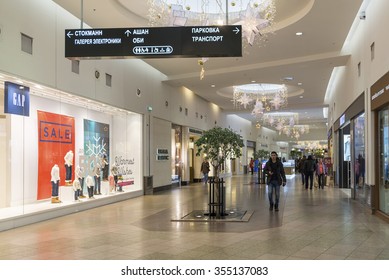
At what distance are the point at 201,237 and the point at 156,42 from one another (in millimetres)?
3512

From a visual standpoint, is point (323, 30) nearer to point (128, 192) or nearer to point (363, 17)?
point (363, 17)

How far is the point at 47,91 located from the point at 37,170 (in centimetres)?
201

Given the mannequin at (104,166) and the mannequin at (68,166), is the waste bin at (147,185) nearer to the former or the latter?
the mannequin at (104,166)

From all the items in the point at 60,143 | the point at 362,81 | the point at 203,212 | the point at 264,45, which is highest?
the point at 264,45

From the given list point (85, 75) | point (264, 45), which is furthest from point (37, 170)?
point (264, 45)

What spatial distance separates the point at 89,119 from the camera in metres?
11.5

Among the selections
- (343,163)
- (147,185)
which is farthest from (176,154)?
(343,163)

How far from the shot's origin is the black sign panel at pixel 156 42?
6230 mm

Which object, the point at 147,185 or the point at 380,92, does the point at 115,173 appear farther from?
the point at 380,92

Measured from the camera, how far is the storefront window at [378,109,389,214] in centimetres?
826

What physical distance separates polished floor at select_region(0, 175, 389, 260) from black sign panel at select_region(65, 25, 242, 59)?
3155mm

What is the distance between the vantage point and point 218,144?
8984mm

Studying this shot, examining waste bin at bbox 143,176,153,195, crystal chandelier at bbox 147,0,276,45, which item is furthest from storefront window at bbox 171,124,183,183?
crystal chandelier at bbox 147,0,276,45

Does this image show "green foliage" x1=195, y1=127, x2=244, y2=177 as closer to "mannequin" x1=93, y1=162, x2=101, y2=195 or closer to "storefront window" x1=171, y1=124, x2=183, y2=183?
"mannequin" x1=93, y1=162, x2=101, y2=195
